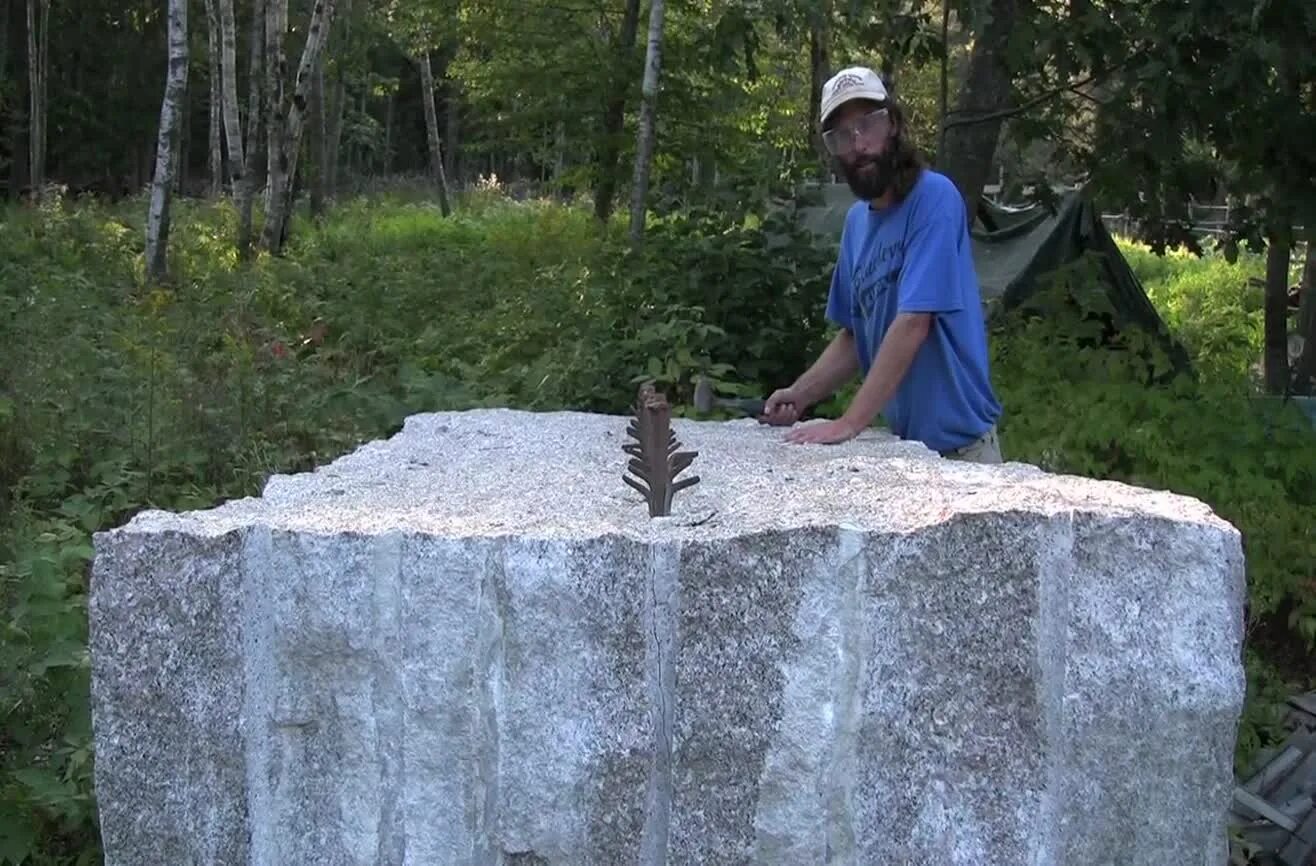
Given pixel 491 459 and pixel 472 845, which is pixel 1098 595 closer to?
pixel 472 845

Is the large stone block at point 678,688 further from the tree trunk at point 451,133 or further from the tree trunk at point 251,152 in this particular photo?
the tree trunk at point 451,133

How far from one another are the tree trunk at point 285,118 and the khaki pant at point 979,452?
11857 millimetres

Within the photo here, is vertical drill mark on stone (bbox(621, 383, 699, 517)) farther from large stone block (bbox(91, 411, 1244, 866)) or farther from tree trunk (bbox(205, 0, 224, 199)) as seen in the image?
tree trunk (bbox(205, 0, 224, 199))

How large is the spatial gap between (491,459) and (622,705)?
3.40ft

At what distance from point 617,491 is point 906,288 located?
0.86 metres

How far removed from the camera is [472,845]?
8.05ft

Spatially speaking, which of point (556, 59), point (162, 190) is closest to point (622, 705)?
point (162, 190)

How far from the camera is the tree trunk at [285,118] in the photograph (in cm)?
1405

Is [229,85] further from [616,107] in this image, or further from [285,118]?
[616,107]

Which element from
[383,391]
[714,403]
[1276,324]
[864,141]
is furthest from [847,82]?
[1276,324]

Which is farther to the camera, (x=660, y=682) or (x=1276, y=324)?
(x=1276, y=324)

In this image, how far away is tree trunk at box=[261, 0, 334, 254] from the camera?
46.1 ft

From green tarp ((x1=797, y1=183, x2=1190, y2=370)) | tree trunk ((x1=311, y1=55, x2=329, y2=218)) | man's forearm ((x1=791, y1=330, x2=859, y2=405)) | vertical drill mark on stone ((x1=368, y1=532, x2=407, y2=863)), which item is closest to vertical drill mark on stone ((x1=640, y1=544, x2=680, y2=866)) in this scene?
vertical drill mark on stone ((x1=368, y1=532, x2=407, y2=863))

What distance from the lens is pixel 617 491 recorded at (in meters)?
2.92
